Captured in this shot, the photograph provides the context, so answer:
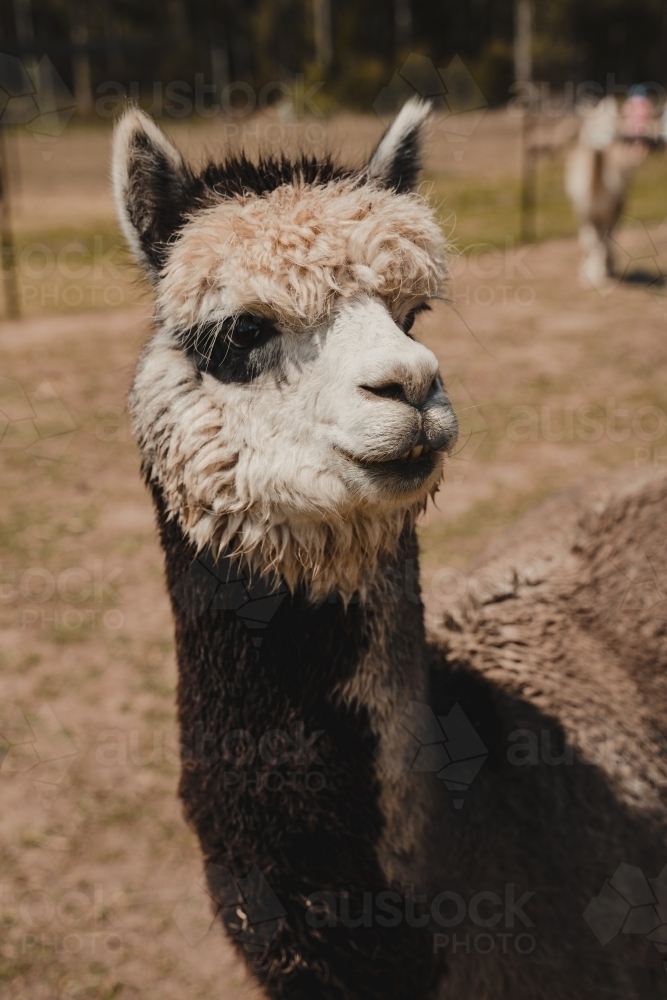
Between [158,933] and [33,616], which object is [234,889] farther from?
[33,616]

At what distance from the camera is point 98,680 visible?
192 inches

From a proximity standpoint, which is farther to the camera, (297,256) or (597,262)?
(597,262)

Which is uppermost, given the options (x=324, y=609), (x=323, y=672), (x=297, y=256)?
(x=297, y=256)

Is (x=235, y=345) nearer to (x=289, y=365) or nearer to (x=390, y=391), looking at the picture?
(x=289, y=365)

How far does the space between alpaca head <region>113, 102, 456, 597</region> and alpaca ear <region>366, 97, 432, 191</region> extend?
16 cm

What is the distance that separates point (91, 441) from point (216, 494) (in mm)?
6110

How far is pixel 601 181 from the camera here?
485 inches

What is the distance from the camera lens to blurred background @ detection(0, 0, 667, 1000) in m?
3.52

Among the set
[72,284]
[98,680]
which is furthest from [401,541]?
[72,284]

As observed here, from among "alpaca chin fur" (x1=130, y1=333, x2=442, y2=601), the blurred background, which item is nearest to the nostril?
"alpaca chin fur" (x1=130, y1=333, x2=442, y2=601)

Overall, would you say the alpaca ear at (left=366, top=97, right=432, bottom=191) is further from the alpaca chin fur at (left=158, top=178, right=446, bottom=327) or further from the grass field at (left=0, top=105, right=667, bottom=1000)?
the grass field at (left=0, top=105, right=667, bottom=1000)

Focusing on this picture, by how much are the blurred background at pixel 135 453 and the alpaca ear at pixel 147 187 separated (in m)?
0.21

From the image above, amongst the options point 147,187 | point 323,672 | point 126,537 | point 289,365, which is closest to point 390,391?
point 289,365

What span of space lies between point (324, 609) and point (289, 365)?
0.60 m
